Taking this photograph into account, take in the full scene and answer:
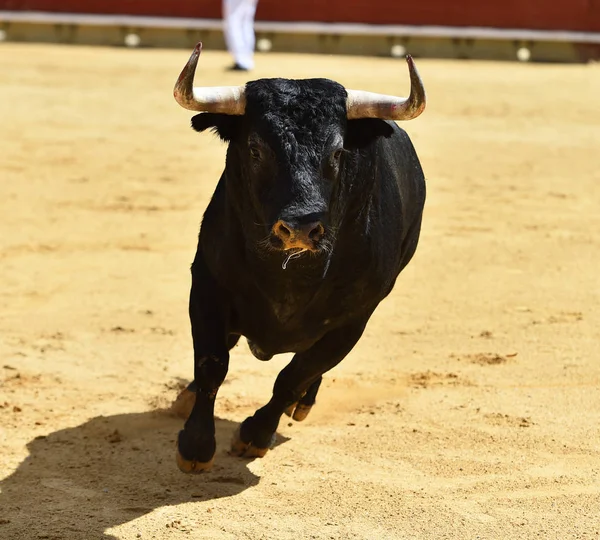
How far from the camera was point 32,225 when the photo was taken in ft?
26.8

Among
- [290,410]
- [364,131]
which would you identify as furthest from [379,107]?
[290,410]

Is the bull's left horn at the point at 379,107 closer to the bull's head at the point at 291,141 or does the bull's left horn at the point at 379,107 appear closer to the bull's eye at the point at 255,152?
the bull's head at the point at 291,141

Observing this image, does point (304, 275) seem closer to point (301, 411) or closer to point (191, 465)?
point (191, 465)

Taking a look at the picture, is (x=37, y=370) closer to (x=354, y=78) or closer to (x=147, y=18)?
(x=354, y=78)

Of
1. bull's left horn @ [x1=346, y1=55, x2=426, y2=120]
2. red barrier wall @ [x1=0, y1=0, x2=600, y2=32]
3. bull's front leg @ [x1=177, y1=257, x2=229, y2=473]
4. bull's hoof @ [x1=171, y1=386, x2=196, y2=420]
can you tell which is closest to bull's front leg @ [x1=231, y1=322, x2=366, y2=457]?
bull's front leg @ [x1=177, y1=257, x2=229, y2=473]

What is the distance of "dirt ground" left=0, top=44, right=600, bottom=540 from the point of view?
156 inches

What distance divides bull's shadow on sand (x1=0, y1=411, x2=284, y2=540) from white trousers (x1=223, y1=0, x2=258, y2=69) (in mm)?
9918

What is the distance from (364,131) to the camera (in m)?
4.08

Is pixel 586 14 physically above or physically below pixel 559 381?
above

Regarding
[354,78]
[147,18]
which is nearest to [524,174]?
[354,78]

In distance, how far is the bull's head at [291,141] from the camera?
11.8ft

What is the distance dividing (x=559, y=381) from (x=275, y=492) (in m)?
1.83

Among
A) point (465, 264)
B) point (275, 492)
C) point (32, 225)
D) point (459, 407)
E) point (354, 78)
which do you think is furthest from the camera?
point (354, 78)

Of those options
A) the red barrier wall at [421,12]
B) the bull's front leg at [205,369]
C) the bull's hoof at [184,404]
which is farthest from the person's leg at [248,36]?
the bull's front leg at [205,369]
